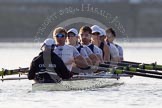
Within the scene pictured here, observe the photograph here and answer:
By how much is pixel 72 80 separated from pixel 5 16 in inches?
2104

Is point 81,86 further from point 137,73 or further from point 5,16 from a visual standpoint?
point 5,16

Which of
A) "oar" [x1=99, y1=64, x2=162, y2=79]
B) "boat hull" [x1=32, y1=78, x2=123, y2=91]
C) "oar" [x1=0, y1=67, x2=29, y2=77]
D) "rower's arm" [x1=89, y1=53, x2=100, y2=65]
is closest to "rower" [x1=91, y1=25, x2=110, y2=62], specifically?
"rower's arm" [x1=89, y1=53, x2=100, y2=65]

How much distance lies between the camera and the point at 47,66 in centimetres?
2244

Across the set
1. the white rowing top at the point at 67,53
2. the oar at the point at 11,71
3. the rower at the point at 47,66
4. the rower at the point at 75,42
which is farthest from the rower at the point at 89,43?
the rower at the point at 47,66

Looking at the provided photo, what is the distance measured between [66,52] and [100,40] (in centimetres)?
354

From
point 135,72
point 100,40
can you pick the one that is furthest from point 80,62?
point 100,40

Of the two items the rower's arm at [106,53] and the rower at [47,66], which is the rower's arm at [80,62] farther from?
the rower's arm at [106,53]

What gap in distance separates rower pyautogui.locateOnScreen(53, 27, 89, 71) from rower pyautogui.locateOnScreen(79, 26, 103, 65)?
890mm

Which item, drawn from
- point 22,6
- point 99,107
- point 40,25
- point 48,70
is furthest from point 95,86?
point 22,6

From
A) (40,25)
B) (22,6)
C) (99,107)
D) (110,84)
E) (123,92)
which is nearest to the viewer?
(99,107)

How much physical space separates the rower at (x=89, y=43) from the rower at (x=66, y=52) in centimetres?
89

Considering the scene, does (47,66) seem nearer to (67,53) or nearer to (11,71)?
(67,53)

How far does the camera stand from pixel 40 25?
2847 inches

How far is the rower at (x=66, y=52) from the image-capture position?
75.3 ft
